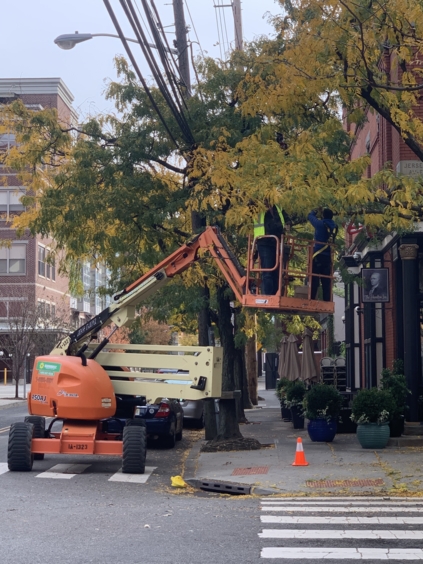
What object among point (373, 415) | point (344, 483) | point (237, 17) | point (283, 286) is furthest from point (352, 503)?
point (237, 17)

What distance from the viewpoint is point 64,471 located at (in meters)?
12.5

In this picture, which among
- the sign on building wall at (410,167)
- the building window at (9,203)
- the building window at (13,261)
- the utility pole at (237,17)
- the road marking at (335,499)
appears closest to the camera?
the road marking at (335,499)

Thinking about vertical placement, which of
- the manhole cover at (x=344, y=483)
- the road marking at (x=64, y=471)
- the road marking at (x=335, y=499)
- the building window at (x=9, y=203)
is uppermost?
the building window at (x=9, y=203)

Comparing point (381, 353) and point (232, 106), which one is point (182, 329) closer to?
point (381, 353)

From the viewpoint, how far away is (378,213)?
458 inches

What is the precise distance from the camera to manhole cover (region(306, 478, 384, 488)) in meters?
10.5

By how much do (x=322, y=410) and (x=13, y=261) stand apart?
41.8 metres

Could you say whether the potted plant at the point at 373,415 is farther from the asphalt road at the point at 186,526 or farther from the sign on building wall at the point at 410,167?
the sign on building wall at the point at 410,167

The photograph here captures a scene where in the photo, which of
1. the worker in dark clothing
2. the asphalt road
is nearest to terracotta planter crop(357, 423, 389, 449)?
the worker in dark clothing

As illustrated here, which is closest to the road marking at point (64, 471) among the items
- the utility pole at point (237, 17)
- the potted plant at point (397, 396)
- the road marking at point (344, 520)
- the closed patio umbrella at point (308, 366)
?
the road marking at point (344, 520)

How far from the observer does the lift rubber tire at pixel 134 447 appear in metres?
11.9

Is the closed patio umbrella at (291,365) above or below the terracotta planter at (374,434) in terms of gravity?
above

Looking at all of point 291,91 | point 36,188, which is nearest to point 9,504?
point 291,91

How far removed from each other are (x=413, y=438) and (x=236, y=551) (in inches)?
344
